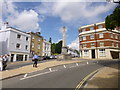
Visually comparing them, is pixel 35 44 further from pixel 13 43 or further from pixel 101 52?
pixel 101 52

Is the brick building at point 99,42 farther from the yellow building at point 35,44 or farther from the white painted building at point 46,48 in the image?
the yellow building at point 35,44

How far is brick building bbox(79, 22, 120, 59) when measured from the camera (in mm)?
39656

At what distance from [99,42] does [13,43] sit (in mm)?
29076

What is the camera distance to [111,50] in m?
38.7

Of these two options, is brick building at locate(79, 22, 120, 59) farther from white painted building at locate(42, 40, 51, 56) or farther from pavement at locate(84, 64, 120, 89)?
pavement at locate(84, 64, 120, 89)

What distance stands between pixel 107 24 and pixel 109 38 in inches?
1292

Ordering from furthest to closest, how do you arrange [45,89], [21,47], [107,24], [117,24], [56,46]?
[56,46] → [21,47] → [107,24] → [117,24] → [45,89]

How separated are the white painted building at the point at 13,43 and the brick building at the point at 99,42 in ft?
74.6

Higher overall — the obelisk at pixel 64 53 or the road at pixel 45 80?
the obelisk at pixel 64 53

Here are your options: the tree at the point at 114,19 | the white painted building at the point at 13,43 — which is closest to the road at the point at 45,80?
the tree at the point at 114,19

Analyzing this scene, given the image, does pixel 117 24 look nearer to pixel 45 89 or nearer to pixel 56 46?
pixel 45 89

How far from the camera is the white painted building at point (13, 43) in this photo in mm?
31438

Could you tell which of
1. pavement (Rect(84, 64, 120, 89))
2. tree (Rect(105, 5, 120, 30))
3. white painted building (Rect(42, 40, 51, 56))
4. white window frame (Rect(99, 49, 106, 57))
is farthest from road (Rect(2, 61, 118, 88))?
white painted building (Rect(42, 40, 51, 56))

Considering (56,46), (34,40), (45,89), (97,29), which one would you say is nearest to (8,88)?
(45,89)
